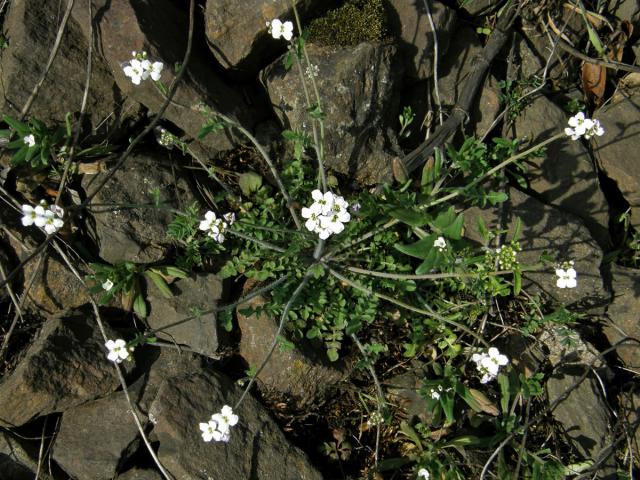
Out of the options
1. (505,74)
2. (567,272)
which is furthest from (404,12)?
(567,272)

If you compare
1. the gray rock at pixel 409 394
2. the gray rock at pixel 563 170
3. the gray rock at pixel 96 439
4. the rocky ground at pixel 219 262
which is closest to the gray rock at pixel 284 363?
the rocky ground at pixel 219 262

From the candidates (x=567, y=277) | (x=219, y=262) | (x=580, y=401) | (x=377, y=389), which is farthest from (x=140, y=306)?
(x=580, y=401)

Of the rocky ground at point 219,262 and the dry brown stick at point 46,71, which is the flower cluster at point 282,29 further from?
the dry brown stick at point 46,71

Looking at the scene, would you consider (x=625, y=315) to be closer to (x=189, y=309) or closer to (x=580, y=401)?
(x=580, y=401)

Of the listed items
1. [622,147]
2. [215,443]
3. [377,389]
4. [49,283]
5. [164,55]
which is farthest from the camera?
[622,147]

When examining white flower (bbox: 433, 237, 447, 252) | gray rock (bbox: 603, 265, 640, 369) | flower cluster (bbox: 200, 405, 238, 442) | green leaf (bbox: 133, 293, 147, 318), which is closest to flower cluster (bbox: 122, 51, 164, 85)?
green leaf (bbox: 133, 293, 147, 318)
